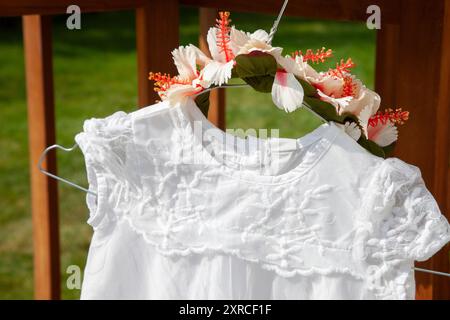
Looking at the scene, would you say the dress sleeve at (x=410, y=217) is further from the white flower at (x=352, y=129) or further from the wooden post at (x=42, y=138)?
the wooden post at (x=42, y=138)

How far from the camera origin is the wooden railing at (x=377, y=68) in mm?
1188

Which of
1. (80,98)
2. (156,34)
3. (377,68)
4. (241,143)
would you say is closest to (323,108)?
(241,143)

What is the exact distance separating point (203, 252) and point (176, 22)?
68 cm

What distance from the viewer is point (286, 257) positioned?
982 millimetres

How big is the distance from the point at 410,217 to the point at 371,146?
4.1 inches

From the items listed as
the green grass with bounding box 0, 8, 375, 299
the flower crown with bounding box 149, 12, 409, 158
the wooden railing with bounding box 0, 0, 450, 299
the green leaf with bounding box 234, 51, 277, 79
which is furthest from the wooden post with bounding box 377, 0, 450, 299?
the green grass with bounding box 0, 8, 375, 299

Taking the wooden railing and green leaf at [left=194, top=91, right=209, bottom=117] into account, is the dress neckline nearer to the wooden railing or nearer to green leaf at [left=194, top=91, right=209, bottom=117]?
green leaf at [left=194, top=91, right=209, bottom=117]

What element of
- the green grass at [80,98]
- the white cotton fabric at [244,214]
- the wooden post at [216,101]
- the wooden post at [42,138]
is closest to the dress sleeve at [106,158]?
the white cotton fabric at [244,214]

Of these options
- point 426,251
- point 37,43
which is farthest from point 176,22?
point 426,251

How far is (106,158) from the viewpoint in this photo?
106 cm

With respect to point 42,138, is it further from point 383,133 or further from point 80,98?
point 80,98

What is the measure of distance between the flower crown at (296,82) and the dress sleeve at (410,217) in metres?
0.07

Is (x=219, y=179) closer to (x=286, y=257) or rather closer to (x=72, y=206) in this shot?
(x=286, y=257)

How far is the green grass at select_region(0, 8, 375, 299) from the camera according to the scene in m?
3.21
